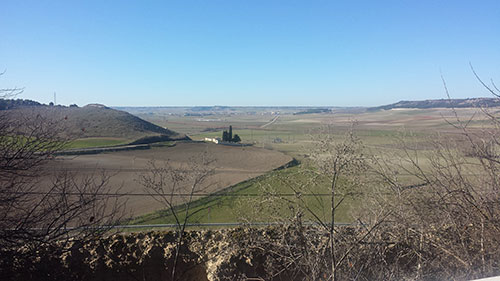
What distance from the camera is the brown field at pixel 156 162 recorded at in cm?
2034

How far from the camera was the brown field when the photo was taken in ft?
66.7

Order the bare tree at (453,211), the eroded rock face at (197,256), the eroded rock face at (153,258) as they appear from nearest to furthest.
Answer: the bare tree at (453,211) → the eroded rock face at (197,256) → the eroded rock face at (153,258)

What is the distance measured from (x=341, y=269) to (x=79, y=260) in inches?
257

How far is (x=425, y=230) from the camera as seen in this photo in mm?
6777

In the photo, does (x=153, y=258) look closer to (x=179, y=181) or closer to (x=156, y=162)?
(x=179, y=181)

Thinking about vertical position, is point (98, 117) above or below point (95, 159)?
above

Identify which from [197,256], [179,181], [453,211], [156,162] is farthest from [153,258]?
[156,162]

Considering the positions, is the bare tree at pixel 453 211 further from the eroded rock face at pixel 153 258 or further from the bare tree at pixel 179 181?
the bare tree at pixel 179 181

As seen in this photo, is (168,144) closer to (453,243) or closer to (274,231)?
(274,231)

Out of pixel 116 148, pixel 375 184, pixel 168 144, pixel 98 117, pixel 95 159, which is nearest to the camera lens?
pixel 375 184

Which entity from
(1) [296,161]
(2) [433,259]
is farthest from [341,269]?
(1) [296,161]

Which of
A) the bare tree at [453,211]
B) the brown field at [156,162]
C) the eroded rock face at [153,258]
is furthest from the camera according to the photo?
the brown field at [156,162]

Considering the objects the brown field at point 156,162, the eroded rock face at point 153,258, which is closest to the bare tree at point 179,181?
the eroded rock face at point 153,258

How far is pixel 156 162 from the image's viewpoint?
110 feet
